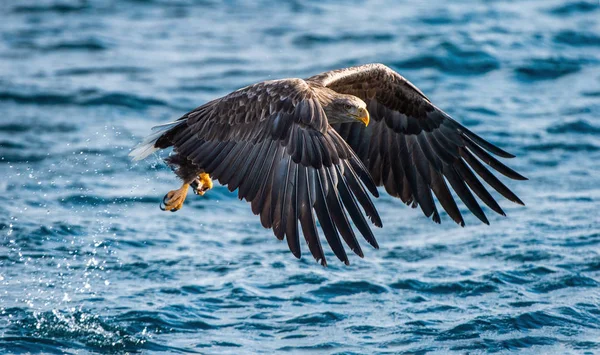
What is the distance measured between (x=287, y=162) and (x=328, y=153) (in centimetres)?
26

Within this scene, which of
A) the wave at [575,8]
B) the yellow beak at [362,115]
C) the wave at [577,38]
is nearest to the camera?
the yellow beak at [362,115]

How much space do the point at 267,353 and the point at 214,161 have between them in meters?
1.36

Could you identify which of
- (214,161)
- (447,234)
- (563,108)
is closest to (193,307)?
(214,161)

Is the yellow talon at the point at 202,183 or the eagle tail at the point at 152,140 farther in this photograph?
the yellow talon at the point at 202,183

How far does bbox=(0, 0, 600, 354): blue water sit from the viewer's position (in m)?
7.73

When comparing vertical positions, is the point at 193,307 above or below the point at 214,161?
below

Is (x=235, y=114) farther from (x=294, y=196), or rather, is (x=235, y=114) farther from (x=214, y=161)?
(x=294, y=196)

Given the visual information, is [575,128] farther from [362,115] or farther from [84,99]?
[84,99]

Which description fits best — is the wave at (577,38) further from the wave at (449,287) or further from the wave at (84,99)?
the wave at (449,287)

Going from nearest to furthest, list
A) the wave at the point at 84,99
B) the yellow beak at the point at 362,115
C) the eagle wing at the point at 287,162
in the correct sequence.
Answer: the eagle wing at the point at 287,162 → the yellow beak at the point at 362,115 → the wave at the point at 84,99

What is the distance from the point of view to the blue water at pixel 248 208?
25.4ft

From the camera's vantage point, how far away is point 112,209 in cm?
982

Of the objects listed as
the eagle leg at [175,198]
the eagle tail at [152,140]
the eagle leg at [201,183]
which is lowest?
the eagle leg at [175,198]

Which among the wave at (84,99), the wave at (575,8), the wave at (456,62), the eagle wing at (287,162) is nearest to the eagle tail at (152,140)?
the eagle wing at (287,162)
